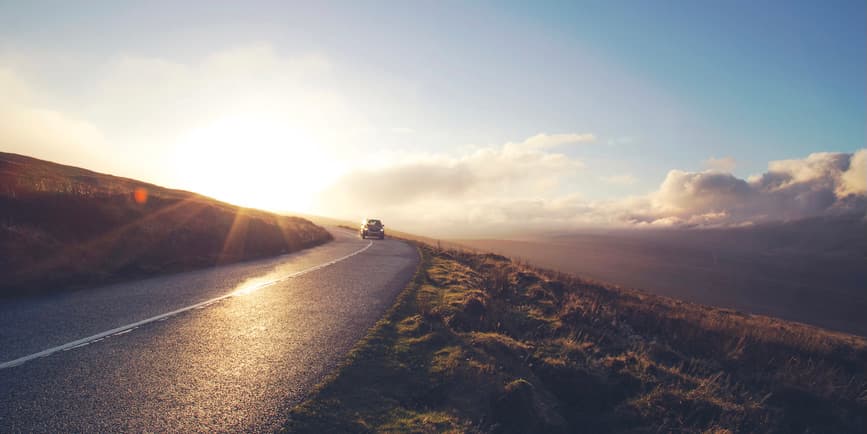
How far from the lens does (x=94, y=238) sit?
1245cm

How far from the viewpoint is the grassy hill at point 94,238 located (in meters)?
9.55

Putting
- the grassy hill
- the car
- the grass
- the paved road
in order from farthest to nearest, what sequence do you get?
the car
the grassy hill
the grass
the paved road

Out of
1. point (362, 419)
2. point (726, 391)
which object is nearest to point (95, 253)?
point (362, 419)

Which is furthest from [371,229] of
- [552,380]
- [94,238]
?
[552,380]

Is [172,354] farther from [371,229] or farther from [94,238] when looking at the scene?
[371,229]

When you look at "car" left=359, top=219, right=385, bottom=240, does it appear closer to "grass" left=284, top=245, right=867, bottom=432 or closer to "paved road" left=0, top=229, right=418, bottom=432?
"grass" left=284, top=245, right=867, bottom=432

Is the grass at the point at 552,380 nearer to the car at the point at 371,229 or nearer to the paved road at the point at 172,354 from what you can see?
the paved road at the point at 172,354

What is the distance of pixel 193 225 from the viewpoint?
17625 mm

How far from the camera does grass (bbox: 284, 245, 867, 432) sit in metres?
4.64

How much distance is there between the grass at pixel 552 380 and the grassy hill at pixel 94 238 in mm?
8716

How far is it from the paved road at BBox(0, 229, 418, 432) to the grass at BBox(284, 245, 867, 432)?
Answer: 1.79ft

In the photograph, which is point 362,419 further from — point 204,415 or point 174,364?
point 174,364

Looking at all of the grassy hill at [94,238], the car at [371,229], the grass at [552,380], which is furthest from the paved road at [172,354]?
the car at [371,229]

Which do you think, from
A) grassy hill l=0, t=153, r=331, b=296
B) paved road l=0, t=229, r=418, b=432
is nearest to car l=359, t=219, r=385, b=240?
grassy hill l=0, t=153, r=331, b=296
